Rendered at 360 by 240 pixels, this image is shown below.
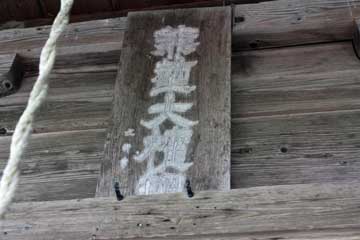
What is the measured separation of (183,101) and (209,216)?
34 centimetres

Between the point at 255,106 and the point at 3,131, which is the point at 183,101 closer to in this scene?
the point at 255,106

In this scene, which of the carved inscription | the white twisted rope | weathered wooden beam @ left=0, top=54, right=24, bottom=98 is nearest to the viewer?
the white twisted rope

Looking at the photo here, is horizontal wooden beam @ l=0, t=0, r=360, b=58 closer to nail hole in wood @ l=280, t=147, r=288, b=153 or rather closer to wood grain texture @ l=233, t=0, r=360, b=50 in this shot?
wood grain texture @ l=233, t=0, r=360, b=50

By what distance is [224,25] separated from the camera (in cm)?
144

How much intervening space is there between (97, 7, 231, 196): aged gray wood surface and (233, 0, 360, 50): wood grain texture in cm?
8

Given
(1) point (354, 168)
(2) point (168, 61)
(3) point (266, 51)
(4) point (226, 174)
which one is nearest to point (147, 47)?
(2) point (168, 61)

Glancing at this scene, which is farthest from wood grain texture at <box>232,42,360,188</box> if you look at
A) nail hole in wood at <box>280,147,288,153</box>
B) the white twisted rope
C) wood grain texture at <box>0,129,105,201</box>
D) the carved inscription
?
the white twisted rope

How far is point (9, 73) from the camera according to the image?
5.07 feet

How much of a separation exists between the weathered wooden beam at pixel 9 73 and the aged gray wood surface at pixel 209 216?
562 mm

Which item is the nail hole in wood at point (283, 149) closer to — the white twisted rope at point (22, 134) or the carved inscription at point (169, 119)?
the carved inscription at point (169, 119)

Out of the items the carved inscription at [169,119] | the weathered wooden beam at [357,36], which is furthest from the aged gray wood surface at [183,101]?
the weathered wooden beam at [357,36]

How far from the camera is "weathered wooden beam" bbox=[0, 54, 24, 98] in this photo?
1543 millimetres

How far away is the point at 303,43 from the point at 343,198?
2.03 ft

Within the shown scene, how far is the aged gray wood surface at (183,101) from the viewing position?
114cm
